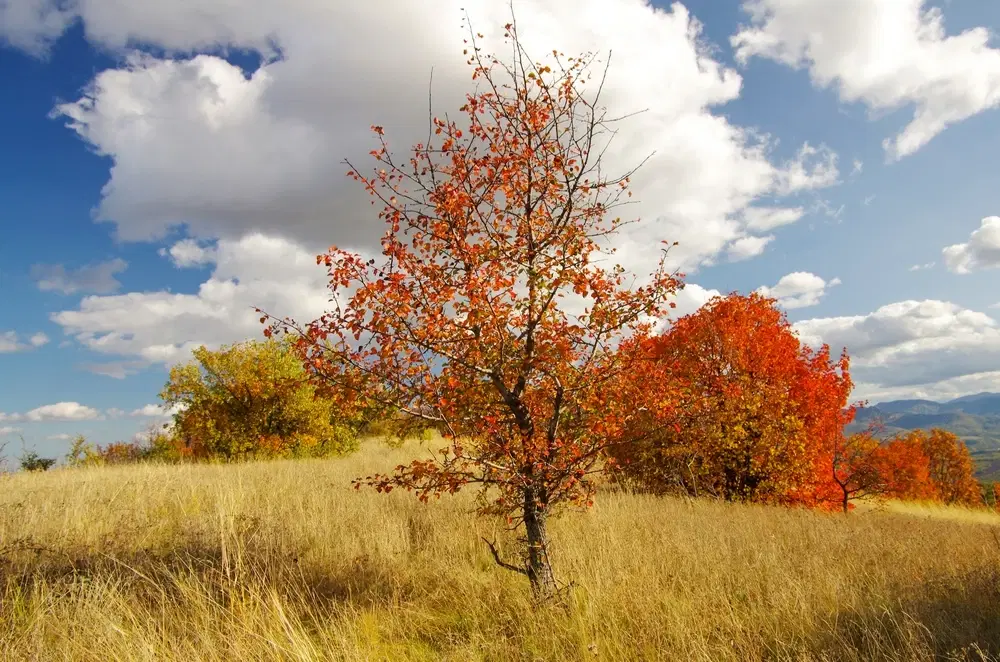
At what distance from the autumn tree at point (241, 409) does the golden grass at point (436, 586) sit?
16011 millimetres

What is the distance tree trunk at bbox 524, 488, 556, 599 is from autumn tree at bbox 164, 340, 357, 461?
21375 mm

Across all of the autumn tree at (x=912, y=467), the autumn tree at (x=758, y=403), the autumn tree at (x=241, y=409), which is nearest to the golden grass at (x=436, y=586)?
the autumn tree at (x=758, y=403)

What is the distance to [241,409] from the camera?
27266mm

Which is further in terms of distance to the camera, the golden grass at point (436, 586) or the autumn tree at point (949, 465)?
the autumn tree at point (949, 465)

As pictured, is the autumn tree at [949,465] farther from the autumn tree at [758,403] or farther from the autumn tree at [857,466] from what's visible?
the autumn tree at [758,403]

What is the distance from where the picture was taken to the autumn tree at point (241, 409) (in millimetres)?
26594

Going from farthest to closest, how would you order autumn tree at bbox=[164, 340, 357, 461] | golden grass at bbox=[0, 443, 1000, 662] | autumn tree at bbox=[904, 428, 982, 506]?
autumn tree at bbox=[904, 428, 982, 506] → autumn tree at bbox=[164, 340, 357, 461] → golden grass at bbox=[0, 443, 1000, 662]

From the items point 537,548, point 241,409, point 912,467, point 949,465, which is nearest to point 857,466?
point 537,548

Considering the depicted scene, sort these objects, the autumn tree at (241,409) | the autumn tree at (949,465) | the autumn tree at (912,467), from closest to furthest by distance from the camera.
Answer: the autumn tree at (241,409)
the autumn tree at (912,467)
the autumn tree at (949,465)

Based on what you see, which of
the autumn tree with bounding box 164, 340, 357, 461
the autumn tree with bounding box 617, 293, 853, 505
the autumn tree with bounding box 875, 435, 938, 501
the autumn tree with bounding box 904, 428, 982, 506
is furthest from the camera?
the autumn tree with bounding box 904, 428, 982, 506

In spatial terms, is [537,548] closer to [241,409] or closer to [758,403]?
[758,403]

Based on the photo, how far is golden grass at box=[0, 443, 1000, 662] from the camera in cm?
516

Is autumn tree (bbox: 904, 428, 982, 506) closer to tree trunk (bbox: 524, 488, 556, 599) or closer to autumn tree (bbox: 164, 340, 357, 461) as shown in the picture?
autumn tree (bbox: 164, 340, 357, 461)

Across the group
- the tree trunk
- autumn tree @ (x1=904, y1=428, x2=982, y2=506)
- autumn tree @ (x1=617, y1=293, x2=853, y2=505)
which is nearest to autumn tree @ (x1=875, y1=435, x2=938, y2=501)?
autumn tree @ (x1=904, y1=428, x2=982, y2=506)
